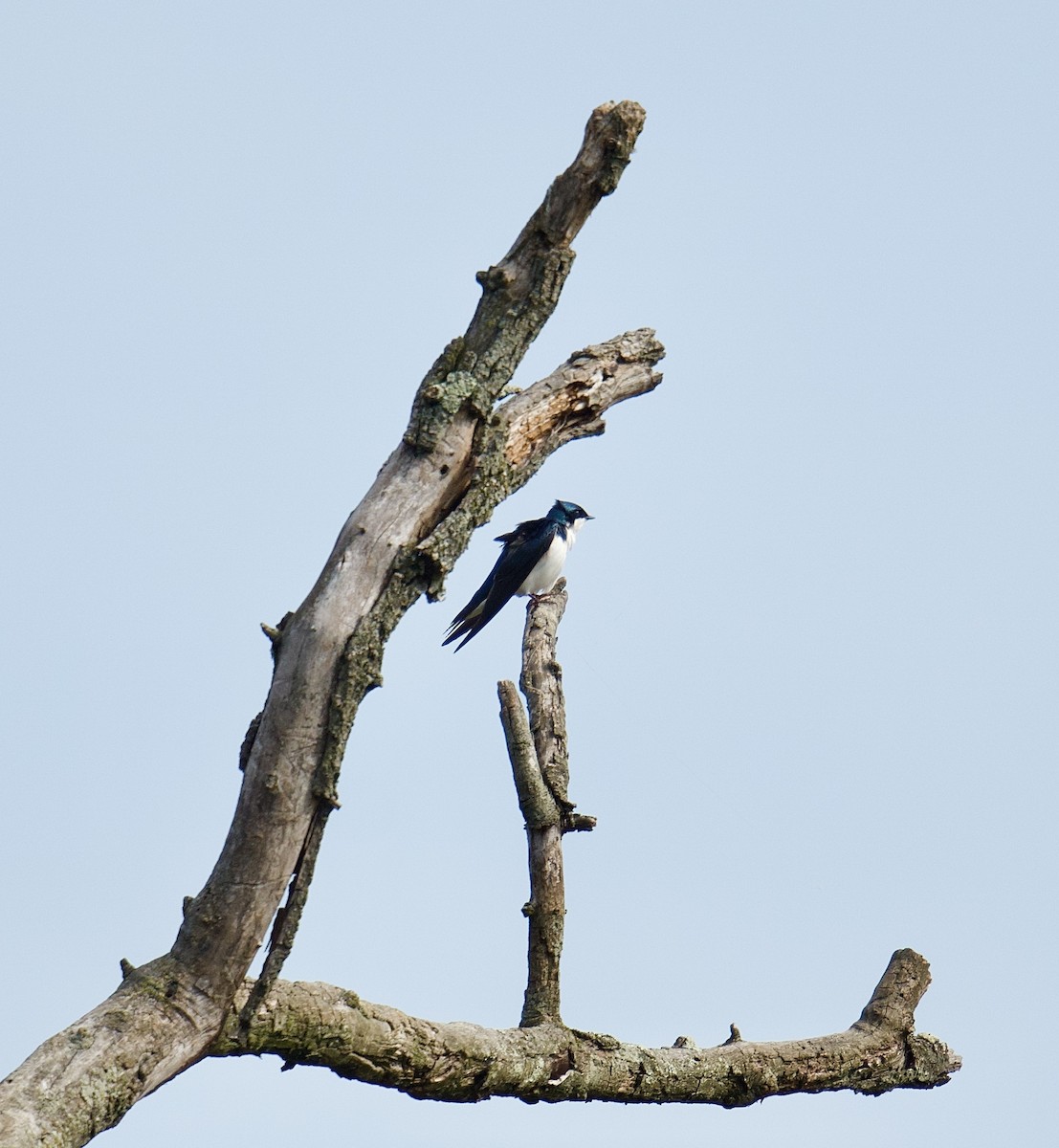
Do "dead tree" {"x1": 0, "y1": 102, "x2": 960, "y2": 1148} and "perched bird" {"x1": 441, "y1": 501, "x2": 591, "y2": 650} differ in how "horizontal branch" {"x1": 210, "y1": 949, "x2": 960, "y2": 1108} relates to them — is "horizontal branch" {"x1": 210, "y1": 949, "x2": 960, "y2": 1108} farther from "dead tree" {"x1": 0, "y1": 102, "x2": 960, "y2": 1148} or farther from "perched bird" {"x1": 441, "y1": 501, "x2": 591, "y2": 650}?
"perched bird" {"x1": 441, "y1": 501, "x2": 591, "y2": 650}

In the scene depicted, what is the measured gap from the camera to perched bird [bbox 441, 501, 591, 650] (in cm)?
859

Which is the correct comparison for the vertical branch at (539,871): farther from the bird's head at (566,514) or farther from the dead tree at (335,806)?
the bird's head at (566,514)

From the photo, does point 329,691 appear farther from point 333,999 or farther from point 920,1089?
point 920,1089

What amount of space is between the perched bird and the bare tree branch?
4.20m

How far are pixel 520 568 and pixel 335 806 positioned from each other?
5.11m

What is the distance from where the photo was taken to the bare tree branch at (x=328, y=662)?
350 cm

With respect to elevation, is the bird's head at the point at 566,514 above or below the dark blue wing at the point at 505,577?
above

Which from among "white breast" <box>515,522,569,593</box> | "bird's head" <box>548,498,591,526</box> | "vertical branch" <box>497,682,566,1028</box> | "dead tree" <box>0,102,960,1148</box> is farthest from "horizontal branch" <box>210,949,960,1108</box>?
"bird's head" <box>548,498,591,526</box>

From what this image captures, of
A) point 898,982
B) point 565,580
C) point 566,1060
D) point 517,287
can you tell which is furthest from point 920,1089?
point 517,287

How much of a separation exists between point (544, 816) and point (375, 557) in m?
1.52

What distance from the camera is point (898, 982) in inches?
206

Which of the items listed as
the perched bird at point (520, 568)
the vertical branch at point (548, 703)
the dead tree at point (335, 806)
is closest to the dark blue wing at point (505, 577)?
the perched bird at point (520, 568)

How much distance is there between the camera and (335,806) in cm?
379

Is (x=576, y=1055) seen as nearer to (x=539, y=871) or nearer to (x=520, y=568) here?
(x=539, y=871)
